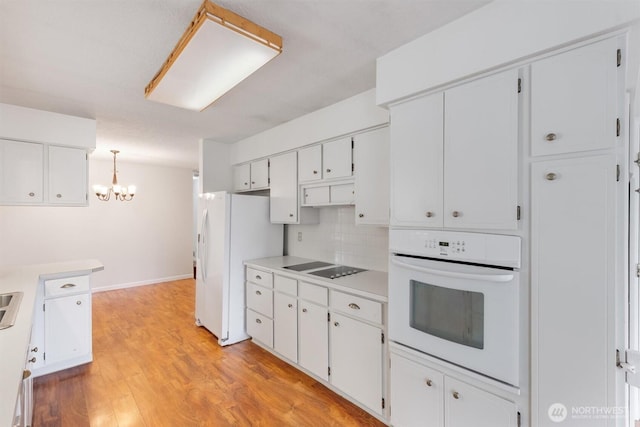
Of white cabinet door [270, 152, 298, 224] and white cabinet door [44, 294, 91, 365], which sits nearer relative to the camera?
white cabinet door [44, 294, 91, 365]

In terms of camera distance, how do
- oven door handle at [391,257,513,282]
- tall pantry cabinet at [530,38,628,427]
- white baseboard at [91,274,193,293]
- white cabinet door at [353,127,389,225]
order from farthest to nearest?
white baseboard at [91,274,193,293], white cabinet door at [353,127,389,225], oven door handle at [391,257,513,282], tall pantry cabinet at [530,38,628,427]

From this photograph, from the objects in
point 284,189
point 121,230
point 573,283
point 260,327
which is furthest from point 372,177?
point 121,230

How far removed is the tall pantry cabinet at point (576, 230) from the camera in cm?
119

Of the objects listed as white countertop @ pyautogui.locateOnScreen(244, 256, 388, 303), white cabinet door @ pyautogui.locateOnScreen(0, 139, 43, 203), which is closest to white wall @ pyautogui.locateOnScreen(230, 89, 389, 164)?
white countertop @ pyautogui.locateOnScreen(244, 256, 388, 303)

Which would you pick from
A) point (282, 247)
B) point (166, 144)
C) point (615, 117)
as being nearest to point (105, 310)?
point (166, 144)

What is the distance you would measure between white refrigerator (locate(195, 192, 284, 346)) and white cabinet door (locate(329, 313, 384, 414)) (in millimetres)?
1459

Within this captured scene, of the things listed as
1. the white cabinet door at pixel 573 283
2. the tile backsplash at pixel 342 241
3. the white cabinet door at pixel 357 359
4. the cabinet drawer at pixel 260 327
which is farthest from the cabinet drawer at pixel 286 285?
the white cabinet door at pixel 573 283

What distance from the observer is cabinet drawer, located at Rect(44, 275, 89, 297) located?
266 cm

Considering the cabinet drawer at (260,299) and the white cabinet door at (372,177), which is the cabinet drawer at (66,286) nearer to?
the cabinet drawer at (260,299)

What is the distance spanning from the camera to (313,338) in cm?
256

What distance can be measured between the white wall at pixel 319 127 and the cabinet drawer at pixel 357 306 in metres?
1.34

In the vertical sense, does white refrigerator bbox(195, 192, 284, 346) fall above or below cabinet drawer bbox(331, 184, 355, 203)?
below

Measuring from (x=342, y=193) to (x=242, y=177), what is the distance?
5.87ft

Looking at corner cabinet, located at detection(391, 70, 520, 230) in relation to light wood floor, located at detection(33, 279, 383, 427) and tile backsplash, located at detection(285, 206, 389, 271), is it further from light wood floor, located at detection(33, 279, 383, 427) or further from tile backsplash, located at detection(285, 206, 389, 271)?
light wood floor, located at detection(33, 279, 383, 427)
